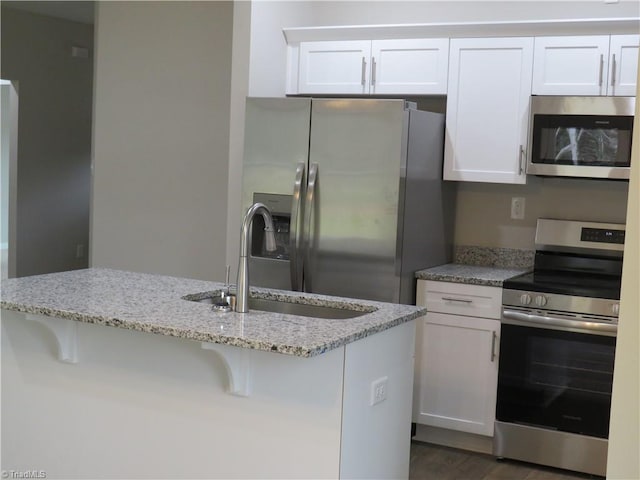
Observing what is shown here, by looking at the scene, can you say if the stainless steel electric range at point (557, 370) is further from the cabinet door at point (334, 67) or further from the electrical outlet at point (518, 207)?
the cabinet door at point (334, 67)

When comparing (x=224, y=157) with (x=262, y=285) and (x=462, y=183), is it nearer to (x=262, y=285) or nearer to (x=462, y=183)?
(x=262, y=285)

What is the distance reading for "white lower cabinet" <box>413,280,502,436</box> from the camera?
13.6ft

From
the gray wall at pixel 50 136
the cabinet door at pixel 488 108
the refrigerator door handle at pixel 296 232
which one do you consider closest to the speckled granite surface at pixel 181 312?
the refrigerator door handle at pixel 296 232

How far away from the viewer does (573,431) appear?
3.98 m

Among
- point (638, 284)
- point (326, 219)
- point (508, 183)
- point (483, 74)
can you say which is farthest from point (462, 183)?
point (638, 284)

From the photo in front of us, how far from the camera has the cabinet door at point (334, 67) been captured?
4660 mm

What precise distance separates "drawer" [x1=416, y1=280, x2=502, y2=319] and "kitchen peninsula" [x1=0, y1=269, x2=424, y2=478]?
3.99 feet

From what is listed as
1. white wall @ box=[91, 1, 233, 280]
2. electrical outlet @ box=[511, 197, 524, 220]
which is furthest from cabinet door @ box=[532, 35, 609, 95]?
white wall @ box=[91, 1, 233, 280]

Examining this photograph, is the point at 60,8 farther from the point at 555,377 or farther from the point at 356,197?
the point at 555,377

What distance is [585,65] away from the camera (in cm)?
415

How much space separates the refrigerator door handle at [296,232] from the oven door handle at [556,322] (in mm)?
1055

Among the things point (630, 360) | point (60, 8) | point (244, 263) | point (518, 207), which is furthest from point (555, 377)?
point (60, 8)

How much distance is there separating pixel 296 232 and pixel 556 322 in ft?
4.44

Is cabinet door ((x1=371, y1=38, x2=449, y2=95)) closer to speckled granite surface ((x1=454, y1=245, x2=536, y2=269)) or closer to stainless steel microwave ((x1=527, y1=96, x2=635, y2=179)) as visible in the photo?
stainless steel microwave ((x1=527, y1=96, x2=635, y2=179))
